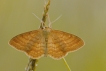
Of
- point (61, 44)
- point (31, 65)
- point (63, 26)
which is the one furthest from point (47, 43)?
point (63, 26)

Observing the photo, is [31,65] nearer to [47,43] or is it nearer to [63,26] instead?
[47,43]

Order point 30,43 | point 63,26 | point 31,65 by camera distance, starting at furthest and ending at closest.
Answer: point 63,26 → point 30,43 → point 31,65

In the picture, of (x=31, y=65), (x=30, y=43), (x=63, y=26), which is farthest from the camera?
(x=63, y=26)

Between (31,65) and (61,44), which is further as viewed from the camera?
(61,44)

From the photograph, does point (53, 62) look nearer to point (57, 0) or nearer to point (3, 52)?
point (3, 52)

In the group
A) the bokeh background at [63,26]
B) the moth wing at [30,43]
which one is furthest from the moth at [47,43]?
the bokeh background at [63,26]

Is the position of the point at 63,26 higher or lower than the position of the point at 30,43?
higher

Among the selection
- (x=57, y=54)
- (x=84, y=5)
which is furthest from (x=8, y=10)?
(x=57, y=54)

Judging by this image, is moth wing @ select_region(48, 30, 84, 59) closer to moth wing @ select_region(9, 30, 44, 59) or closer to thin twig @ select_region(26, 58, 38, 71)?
moth wing @ select_region(9, 30, 44, 59)
